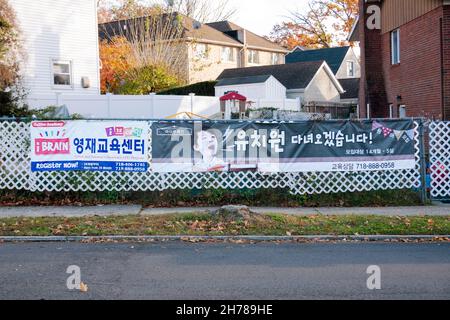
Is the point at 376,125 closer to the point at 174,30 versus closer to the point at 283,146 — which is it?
the point at 283,146

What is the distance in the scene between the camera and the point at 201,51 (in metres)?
50.9

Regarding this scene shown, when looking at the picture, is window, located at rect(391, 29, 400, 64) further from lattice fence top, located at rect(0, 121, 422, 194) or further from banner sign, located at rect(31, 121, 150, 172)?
banner sign, located at rect(31, 121, 150, 172)

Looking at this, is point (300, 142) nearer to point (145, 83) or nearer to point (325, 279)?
point (325, 279)

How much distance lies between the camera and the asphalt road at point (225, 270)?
686 centimetres

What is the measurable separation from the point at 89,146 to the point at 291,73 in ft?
123

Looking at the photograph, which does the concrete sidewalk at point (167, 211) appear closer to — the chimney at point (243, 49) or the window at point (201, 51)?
the window at point (201, 51)

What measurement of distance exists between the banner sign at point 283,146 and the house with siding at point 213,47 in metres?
29.3

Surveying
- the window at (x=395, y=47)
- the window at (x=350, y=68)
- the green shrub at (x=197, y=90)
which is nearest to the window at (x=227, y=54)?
the window at (x=350, y=68)

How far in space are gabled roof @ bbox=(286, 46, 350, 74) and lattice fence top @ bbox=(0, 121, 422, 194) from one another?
46.5m

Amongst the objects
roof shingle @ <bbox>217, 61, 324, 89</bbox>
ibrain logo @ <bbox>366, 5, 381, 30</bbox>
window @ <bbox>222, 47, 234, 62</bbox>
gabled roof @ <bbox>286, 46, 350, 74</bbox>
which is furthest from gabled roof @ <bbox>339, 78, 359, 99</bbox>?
ibrain logo @ <bbox>366, 5, 381, 30</bbox>

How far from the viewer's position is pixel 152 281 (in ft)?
24.3

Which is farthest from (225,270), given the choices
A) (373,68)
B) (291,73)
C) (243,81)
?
(291,73)

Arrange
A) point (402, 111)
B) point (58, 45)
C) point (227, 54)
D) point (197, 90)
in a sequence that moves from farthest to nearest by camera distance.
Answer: point (227, 54) → point (197, 90) → point (58, 45) → point (402, 111)

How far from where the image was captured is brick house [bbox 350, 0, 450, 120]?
19.9m
